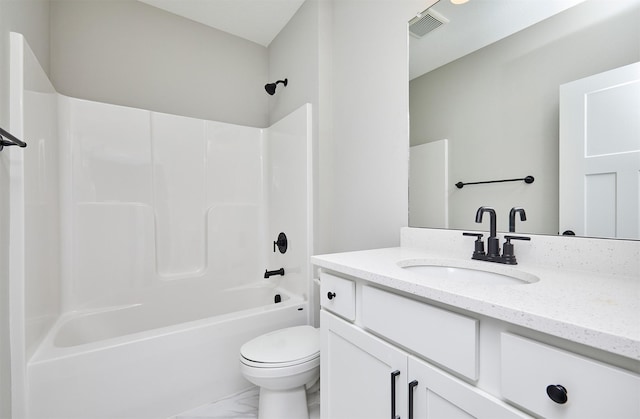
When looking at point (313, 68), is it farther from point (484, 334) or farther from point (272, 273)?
point (484, 334)

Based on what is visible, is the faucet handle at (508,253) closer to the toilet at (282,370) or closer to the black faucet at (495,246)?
the black faucet at (495,246)

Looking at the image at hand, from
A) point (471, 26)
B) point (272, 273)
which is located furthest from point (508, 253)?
point (272, 273)

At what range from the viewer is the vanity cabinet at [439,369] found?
17.3 inches

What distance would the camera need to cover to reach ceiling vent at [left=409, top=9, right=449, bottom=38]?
4.10ft

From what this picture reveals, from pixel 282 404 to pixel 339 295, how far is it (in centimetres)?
72

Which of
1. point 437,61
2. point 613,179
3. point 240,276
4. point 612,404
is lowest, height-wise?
point 240,276

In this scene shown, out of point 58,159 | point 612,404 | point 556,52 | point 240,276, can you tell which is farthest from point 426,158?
point 58,159

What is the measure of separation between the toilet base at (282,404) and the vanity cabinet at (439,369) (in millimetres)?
292

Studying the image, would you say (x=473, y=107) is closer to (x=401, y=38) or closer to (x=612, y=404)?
(x=401, y=38)

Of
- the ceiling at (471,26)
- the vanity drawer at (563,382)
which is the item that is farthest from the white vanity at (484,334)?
the ceiling at (471,26)

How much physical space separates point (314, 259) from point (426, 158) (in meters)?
0.72

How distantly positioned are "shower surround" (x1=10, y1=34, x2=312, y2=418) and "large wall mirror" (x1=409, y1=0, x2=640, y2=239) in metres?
0.79

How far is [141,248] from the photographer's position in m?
1.94

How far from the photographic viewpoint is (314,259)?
3.48 feet
